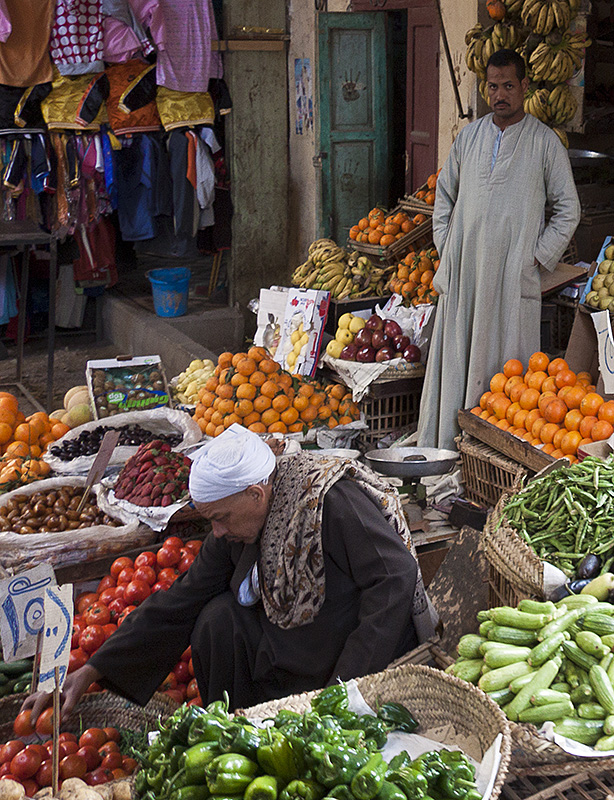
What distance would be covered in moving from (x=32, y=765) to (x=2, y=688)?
23.9 inches

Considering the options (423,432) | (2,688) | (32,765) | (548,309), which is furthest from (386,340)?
(32,765)

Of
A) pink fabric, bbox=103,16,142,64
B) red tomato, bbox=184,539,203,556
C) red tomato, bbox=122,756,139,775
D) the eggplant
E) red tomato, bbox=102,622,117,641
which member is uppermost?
pink fabric, bbox=103,16,142,64

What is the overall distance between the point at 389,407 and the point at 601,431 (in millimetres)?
1739

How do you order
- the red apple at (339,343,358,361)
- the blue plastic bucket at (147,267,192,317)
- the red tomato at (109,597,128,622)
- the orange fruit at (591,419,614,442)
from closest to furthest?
the red tomato at (109,597,128,622) → the orange fruit at (591,419,614,442) → the red apple at (339,343,358,361) → the blue plastic bucket at (147,267,192,317)

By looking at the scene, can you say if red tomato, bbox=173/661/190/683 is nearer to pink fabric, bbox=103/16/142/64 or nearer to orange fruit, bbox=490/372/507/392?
orange fruit, bbox=490/372/507/392

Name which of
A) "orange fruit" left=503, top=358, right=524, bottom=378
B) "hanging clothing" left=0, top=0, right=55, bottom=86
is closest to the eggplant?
"orange fruit" left=503, top=358, right=524, bottom=378

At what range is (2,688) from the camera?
2996 millimetres

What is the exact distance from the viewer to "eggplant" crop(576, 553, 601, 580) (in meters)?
2.30

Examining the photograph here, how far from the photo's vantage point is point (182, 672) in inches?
121

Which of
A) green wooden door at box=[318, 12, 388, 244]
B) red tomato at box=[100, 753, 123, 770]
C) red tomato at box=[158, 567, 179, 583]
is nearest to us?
red tomato at box=[100, 753, 123, 770]

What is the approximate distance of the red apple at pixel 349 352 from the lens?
16.5ft

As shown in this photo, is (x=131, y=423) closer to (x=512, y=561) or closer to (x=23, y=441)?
(x=23, y=441)

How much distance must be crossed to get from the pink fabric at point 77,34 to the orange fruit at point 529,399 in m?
5.06

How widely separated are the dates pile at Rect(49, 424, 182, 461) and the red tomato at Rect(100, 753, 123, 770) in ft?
6.40
